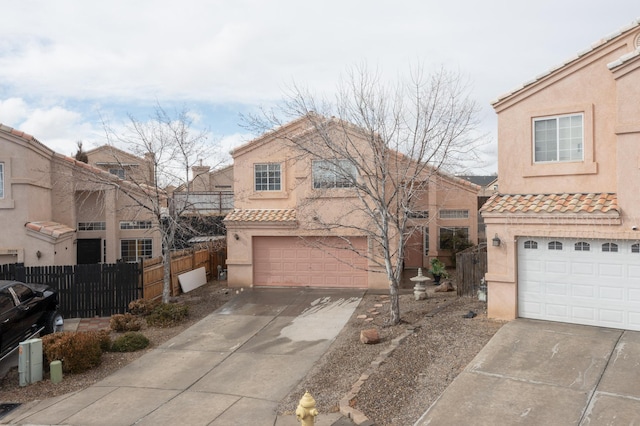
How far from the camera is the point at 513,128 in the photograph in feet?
39.2

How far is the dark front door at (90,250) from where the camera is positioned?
19984mm

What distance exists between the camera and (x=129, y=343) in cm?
1151

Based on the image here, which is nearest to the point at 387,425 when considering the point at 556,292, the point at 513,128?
the point at 556,292

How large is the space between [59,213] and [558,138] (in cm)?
1752

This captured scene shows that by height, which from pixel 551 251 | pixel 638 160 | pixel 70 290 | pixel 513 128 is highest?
pixel 513 128

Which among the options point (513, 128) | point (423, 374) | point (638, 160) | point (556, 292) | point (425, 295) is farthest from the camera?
point (425, 295)

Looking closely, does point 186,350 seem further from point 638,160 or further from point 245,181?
point 638,160

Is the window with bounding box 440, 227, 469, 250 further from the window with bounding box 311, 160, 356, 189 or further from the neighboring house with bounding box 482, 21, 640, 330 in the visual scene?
the neighboring house with bounding box 482, 21, 640, 330

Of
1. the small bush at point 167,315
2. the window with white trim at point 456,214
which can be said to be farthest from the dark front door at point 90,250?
the window with white trim at point 456,214

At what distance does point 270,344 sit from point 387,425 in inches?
203

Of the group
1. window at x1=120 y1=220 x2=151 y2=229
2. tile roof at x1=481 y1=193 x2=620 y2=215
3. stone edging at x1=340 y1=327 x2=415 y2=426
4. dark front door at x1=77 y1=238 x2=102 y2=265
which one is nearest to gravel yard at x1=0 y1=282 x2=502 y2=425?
stone edging at x1=340 y1=327 x2=415 y2=426

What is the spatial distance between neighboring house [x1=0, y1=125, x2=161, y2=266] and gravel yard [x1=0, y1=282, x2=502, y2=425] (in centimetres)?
632

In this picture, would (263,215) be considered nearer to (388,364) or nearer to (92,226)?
(92,226)

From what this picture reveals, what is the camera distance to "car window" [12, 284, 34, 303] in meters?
11.1
